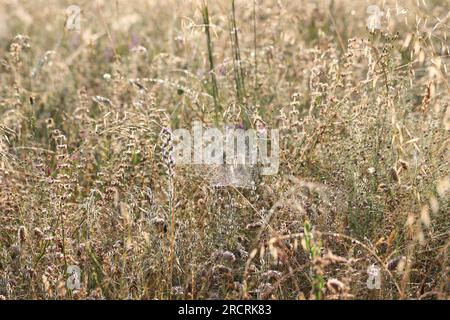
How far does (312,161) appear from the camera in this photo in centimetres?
291

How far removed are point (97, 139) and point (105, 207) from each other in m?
0.74

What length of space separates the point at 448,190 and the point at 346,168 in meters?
0.35

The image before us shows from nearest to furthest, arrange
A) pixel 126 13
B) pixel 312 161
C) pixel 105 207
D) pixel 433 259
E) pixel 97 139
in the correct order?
1. pixel 433 259
2. pixel 105 207
3. pixel 312 161
4. pixel 97 139
5. pixel 126 13

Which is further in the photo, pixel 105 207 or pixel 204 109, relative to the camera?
pixel 204 109

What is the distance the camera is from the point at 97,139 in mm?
3395

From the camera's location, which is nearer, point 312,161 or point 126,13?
point 312,161
